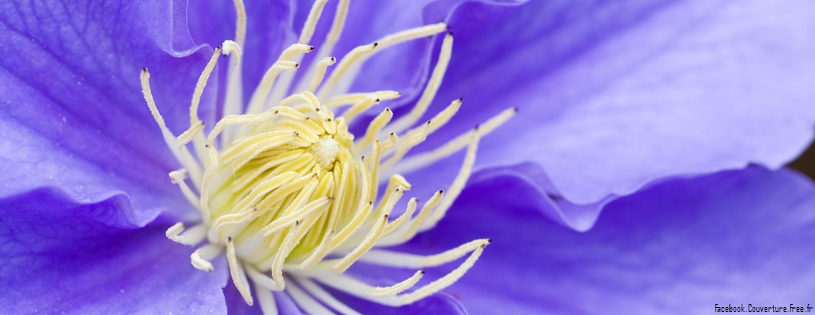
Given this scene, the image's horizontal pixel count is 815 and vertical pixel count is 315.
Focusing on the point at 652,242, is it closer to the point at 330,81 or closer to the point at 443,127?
the point at 443,127

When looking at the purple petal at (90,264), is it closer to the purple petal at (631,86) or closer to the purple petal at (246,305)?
the purple petal at (246,305)

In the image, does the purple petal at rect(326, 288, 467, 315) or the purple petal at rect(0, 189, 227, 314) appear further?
the purple petal at rect(326, 288, 467, 315)

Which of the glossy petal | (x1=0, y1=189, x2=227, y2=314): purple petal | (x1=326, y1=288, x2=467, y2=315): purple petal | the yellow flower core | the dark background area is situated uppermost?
the dark background area

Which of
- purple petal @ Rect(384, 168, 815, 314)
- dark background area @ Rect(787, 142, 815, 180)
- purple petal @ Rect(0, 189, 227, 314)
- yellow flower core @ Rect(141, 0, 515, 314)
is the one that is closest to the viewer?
purple petal @ Rect(0, 189, 227, 314)

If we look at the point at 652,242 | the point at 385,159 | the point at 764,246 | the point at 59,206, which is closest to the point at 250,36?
the point at 385,159

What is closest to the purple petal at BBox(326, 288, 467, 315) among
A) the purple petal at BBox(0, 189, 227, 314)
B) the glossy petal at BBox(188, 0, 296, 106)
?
the purple petal at BBox(0, 189, 227, 314)

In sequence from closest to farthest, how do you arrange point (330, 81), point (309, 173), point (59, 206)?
point (59, 206)
point (309, 173)
point (330, 81)

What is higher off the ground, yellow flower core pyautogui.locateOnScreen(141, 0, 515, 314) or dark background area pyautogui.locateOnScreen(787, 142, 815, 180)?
dark background area pyautogui.locateOnScreen(787, 142, 815, 180)

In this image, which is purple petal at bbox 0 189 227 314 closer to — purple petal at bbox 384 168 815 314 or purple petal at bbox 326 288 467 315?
purple petal at bbox 326 288 467 315
